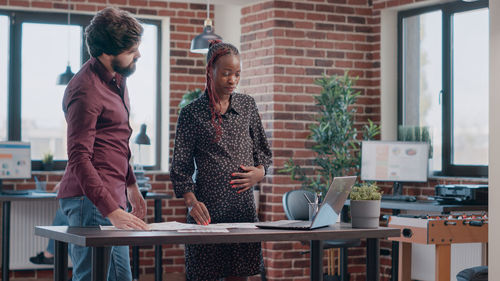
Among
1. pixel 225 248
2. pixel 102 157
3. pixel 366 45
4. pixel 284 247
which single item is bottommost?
pixel 284 247

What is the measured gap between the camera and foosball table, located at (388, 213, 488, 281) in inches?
169

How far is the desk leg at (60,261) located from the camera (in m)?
2.72

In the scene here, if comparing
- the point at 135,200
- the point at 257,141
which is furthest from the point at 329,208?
the point at 135,200

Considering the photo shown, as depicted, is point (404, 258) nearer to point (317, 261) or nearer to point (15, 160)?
point (317, 261)

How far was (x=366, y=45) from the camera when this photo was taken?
6609 mm

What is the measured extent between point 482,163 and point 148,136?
113 inches

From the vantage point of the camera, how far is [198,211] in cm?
301

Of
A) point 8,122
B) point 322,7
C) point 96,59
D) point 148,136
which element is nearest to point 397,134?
point 322,7

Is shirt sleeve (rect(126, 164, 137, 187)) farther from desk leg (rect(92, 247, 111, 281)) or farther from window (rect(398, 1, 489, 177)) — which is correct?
window (rect(398, 1, 489, 177))

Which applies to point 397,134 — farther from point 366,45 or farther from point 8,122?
point 8,122

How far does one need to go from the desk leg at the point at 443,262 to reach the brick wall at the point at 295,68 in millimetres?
1649

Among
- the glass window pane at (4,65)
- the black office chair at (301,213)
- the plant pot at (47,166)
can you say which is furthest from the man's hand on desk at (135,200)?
the glass window pane at (4,65)

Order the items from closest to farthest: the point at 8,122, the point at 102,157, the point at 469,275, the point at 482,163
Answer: the point at 102,157, the point at 469,275, the point at 482,163, the point at 8,122

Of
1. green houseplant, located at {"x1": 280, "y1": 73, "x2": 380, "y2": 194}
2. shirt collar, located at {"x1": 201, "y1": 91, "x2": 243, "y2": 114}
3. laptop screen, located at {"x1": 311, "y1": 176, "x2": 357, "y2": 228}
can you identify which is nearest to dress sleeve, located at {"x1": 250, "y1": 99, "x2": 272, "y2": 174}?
shirt collar, located at {"x1": 201, "y1": 91, "x2": 243, "y2": 114}
